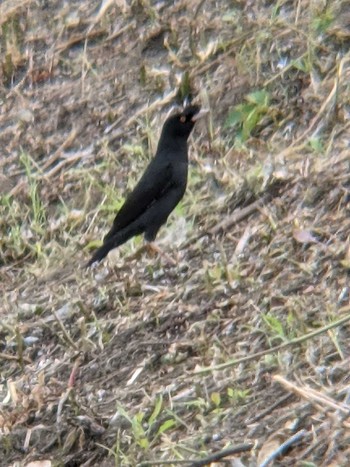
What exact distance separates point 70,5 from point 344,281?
4.57 m

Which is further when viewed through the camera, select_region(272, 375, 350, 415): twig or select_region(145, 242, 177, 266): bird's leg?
select_region(145, 242, 177, 266): bird's leg

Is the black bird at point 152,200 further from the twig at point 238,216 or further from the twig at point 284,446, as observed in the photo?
the twig at point 284,446

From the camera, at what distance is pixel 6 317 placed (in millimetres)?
7750

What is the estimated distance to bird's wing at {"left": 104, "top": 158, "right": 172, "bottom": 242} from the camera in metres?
7.97

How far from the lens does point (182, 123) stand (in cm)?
827

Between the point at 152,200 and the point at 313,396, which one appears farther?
the point at 152,200

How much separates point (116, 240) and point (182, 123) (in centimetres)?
91

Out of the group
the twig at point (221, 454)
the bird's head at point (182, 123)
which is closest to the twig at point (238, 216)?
the bird's head at point (182, 123)

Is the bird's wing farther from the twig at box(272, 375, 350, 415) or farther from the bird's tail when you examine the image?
the twig at box(272, 375, 350, 415)

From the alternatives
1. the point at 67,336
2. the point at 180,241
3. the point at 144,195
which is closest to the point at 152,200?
the point at 144,195

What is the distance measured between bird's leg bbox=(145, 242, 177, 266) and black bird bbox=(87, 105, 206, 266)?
0.25 feet

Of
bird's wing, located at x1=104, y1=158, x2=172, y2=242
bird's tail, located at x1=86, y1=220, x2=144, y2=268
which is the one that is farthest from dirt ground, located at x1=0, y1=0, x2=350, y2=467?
bird's wing, located at x1=104, y1=158, x2=172, y2=242

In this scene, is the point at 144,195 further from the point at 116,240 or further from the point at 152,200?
the point at 116,240

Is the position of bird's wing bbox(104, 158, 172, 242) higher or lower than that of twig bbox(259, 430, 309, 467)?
lower
